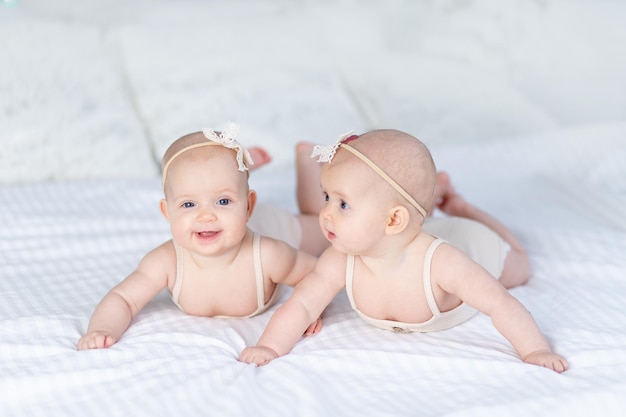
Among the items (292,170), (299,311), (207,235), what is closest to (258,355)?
(299,311)

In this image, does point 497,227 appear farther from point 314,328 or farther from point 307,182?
point 314,328

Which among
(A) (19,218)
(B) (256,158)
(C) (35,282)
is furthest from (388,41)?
(C) (35,282)

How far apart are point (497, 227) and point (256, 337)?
650 mm

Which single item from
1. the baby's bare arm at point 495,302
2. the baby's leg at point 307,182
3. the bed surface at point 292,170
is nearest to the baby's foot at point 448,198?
the bed surface at point 292,170

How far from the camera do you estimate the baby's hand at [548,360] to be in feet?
4.48

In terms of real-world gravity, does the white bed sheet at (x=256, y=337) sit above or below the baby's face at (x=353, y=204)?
below

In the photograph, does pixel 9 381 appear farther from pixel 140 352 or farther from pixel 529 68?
pixel 529 68

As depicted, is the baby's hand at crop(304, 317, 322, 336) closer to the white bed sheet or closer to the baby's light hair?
the white bed sheet

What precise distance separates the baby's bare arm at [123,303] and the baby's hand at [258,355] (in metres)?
0.22

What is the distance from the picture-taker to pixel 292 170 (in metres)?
2.45

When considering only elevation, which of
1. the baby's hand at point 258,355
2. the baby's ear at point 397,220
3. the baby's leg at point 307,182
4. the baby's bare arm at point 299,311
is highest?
the baby's ear at point 397,220

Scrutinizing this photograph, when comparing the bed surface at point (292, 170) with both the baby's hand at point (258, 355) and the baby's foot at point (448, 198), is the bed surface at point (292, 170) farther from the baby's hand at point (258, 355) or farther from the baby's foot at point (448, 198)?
the baby's foot at point (448, 198)

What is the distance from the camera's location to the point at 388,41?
3.08 metres

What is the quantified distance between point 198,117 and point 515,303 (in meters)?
1.39
